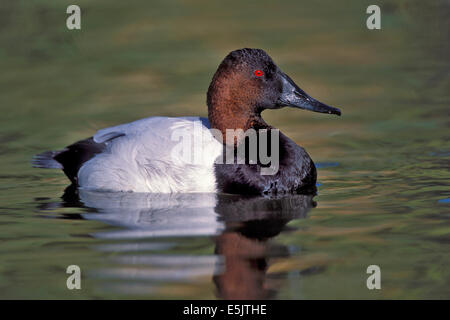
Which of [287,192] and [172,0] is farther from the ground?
[172,0]

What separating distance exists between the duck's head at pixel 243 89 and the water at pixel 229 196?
2.62ft

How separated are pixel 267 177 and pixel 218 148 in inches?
19.1

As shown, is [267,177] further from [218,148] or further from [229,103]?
[229,103]

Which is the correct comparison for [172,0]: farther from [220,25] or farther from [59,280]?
[59,280]

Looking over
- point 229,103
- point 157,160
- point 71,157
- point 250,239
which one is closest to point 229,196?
point 157,160

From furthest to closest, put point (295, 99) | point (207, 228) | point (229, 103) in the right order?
point (295, 99), point (229, 103), point (207, 228)

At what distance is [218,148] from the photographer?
7145 mm

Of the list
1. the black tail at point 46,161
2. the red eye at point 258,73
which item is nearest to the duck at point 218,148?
the red eye at point 258,73

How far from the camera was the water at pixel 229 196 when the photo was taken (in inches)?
198

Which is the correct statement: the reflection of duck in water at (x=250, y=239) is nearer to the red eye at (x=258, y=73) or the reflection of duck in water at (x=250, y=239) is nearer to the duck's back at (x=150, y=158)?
the duck's back at (x=150, y=158)

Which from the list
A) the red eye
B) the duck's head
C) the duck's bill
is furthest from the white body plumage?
the duck's bill

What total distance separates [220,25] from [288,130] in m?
3.55

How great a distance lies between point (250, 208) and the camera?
6.60 m
